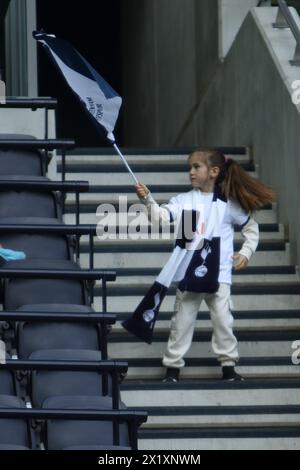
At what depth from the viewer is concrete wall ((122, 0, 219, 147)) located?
16.0m

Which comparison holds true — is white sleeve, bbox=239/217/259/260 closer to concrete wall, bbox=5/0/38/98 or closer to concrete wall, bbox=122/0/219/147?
concrete wall, bbox=122/0/219/147

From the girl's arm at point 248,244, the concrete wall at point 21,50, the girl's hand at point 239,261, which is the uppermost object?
the concrete wall at point 21,50

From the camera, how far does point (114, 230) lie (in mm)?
12180

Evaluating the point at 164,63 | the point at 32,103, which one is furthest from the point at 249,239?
the point at 164,63

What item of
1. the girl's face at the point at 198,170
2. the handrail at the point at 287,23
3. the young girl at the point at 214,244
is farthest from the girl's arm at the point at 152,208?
the handrail at the point at 287,23

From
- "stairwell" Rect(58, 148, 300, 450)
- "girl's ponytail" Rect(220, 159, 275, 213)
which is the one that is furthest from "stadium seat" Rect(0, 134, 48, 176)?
"girl's ponytail" Rect(220, 159, 275, 213)

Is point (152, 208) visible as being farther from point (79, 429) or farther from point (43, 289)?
point (79, 429)

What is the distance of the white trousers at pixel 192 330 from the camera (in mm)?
10570

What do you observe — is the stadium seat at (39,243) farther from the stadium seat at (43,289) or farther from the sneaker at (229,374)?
the sneaker at (229,374)

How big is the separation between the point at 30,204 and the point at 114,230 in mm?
1157

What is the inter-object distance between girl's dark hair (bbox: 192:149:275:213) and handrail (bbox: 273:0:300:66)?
6.61 ft

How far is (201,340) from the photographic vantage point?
11.1 metres
